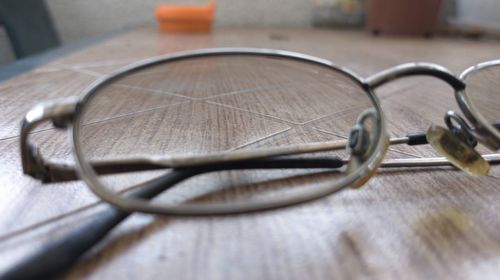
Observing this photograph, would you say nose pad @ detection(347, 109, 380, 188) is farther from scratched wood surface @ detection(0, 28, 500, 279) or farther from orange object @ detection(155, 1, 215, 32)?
orange object @ detection(155, 1, 215, 32)

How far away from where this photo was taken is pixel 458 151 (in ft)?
0.69

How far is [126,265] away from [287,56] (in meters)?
0.15

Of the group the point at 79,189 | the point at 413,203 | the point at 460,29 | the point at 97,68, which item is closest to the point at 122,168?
the point at 79,189

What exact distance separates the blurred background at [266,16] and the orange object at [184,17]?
23 centimetres

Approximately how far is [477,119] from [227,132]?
0.48ft

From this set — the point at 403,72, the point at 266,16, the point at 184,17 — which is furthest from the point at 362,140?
the point at 266,16

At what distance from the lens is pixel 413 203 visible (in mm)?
175

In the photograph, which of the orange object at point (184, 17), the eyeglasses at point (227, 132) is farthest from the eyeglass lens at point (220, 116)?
the orange object at point (184, 17)

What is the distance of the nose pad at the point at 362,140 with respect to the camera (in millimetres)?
195

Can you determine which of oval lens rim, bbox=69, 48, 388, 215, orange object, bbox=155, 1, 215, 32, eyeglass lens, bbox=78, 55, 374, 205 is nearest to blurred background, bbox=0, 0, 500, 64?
orange object, bbox=155, 1, 215, 32

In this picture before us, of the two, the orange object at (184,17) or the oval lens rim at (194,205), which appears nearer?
the oval lens rim at (194,205)

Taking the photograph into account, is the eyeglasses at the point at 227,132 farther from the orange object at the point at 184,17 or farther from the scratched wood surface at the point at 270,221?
the orange object at the point at 184,17

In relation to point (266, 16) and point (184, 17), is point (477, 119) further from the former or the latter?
point (266, 16)

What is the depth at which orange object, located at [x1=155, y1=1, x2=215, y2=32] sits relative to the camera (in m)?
0.95
